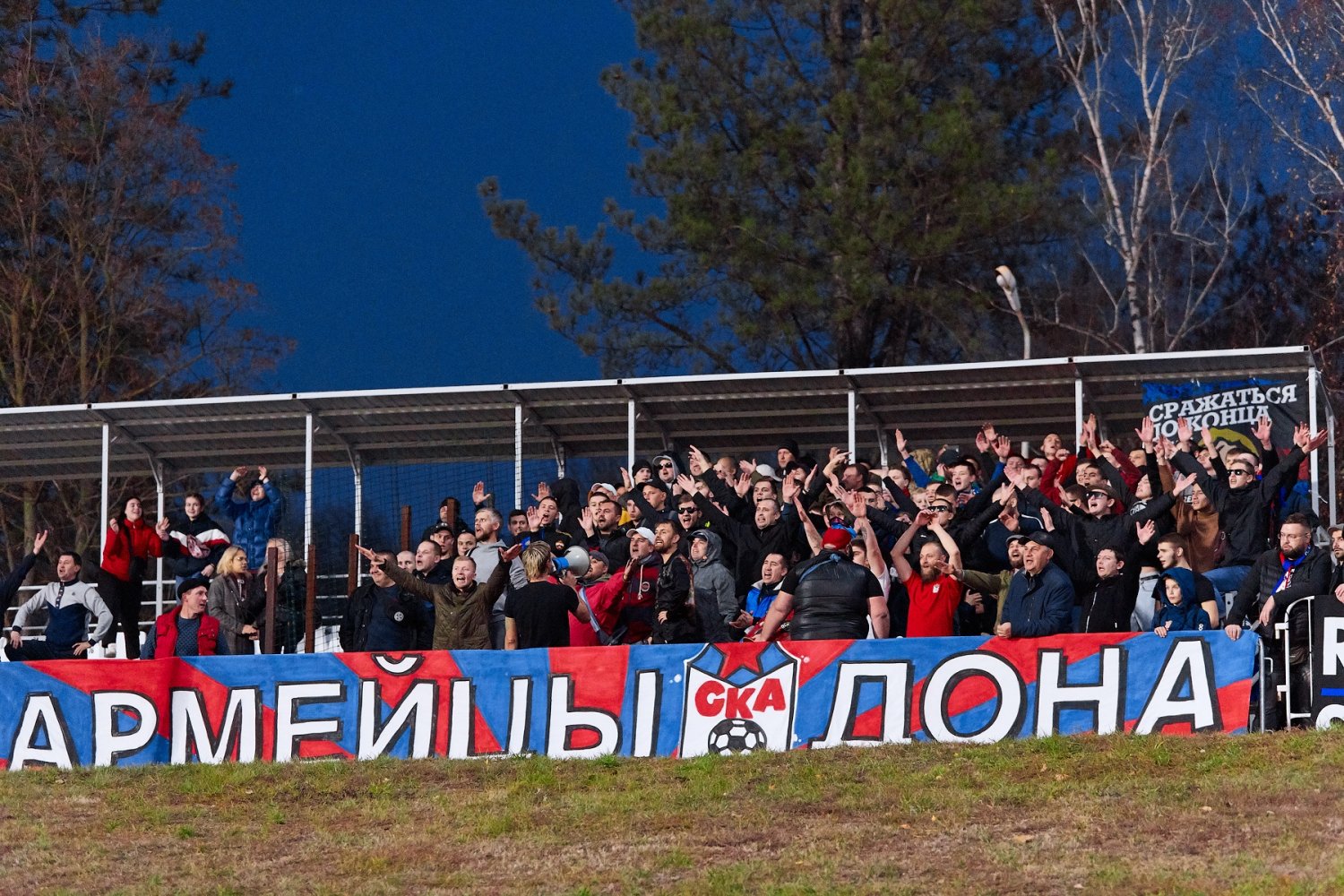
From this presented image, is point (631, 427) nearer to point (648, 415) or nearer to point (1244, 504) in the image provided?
point (648, 415)

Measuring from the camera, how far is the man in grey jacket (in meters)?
16.2

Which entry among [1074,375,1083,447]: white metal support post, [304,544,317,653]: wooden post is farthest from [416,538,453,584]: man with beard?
[1074,375,1083,447]: white metal support post

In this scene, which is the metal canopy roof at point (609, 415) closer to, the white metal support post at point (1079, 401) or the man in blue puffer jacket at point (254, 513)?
the white metal support post at point (1079, 401)

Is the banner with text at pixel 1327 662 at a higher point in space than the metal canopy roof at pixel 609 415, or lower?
lower

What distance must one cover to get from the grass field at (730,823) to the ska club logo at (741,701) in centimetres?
48

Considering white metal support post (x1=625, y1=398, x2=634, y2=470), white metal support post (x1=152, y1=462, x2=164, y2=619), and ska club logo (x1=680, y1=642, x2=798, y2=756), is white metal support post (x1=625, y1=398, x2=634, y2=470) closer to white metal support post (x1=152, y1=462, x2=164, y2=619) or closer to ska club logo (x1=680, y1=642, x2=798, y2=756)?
white metal support post (x1=152, y1=462, x2=164, y2=619)

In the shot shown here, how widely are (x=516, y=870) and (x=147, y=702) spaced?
214 inches

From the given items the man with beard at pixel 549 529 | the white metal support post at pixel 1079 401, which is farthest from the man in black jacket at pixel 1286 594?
the man with beard at pixel 549 529

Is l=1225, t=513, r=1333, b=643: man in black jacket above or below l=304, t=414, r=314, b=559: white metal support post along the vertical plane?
below

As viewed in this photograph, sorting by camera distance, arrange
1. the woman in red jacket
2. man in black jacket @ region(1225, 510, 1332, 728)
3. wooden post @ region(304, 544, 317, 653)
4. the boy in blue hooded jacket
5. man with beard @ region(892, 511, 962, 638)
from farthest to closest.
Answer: the woman in red jacket
wooden post @ region(304, 544, 317, 653)
man with beard @ region(892, 511, 962, 638)
the boy in blue hooded jacket
man in black jacket @ region(1225, 510, 1332, 728)

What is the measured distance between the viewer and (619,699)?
14859 mm

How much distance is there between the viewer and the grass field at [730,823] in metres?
10.8

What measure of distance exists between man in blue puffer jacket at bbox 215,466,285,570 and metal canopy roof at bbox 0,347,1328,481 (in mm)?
1056

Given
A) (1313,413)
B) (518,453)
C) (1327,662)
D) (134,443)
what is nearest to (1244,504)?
(1327,662)
